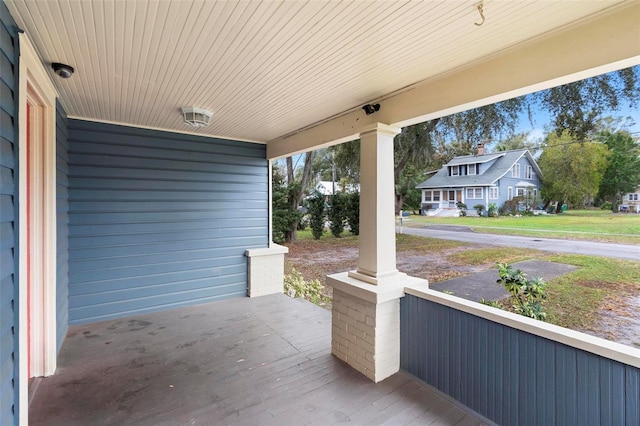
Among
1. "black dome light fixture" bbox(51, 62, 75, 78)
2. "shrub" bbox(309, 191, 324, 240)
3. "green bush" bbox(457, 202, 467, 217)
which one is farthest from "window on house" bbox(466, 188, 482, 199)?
"shrub" bbox(309, 191, 324, 240)

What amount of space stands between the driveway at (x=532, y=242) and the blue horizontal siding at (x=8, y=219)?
3611 millimetres

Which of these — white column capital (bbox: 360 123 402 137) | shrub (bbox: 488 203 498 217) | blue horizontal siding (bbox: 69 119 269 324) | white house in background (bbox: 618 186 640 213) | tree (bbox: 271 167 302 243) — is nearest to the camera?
white house in background (bbox: 618 186 640 213)

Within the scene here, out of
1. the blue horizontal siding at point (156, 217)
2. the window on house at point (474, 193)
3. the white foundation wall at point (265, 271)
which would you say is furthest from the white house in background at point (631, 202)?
the blue horizontal siding at point (156, 217)

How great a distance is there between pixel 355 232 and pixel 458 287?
17.4 feet

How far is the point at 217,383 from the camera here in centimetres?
247

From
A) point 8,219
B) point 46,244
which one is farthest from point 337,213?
point 8,219

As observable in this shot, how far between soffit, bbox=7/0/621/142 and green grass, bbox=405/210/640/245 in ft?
4.76

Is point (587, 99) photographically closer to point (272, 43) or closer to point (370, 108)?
point (370, 108)

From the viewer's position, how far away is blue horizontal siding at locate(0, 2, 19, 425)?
143cm

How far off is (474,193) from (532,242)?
0.71 meters

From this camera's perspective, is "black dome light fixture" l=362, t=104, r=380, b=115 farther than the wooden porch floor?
Yes

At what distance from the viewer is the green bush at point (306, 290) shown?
522 cm

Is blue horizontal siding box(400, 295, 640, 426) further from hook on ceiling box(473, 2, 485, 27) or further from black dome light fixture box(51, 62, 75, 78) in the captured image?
black dome light fixture box(51, 62, 75, 78)

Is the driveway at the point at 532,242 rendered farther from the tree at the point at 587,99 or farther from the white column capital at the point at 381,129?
the white column capital at the point at 381,129
